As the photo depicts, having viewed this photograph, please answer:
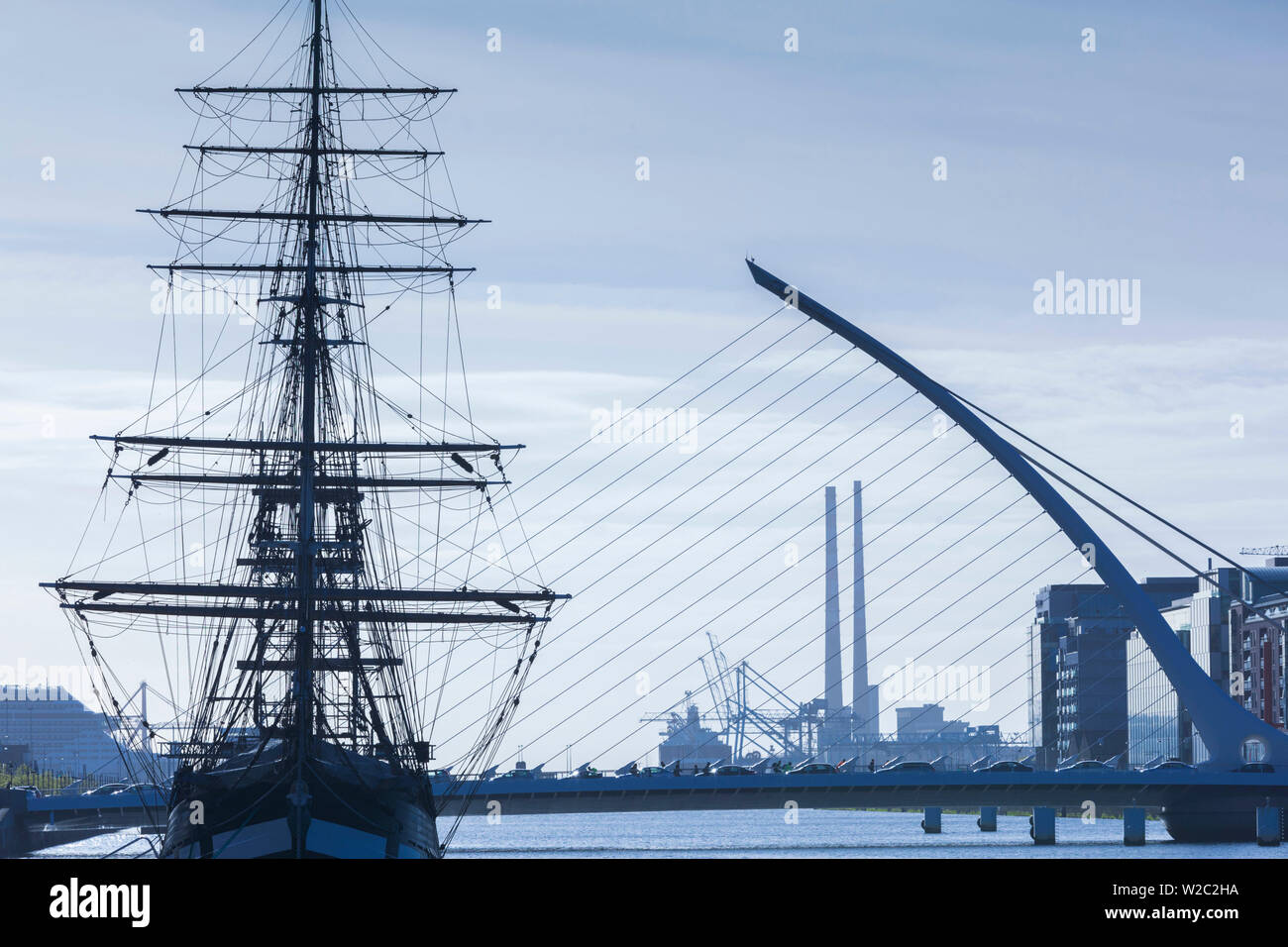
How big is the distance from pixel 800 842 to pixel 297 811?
186 feet

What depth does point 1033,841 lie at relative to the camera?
99500 mm

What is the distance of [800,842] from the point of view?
97.4 m

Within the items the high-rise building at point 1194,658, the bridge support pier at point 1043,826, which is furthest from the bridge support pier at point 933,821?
the high-rise building at point 1194,658

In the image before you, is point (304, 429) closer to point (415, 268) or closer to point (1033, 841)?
point (415, 268)

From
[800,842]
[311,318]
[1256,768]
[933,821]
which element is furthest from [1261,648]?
[311,318]

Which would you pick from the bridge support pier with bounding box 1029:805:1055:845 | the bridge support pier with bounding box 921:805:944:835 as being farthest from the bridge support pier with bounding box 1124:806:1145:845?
the bridge support pier with bounding box 921:805:944:835

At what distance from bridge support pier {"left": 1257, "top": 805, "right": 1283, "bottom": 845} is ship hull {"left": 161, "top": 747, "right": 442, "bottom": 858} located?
54.5m

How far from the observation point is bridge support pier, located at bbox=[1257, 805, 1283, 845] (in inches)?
3615

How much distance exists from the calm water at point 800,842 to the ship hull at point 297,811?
2952cm

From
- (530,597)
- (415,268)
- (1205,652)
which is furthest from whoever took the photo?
(1205,652)

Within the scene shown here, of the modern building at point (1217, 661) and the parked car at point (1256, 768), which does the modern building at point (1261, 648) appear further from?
the parked car at point (1256, 768)

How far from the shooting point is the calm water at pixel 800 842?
85319mm
